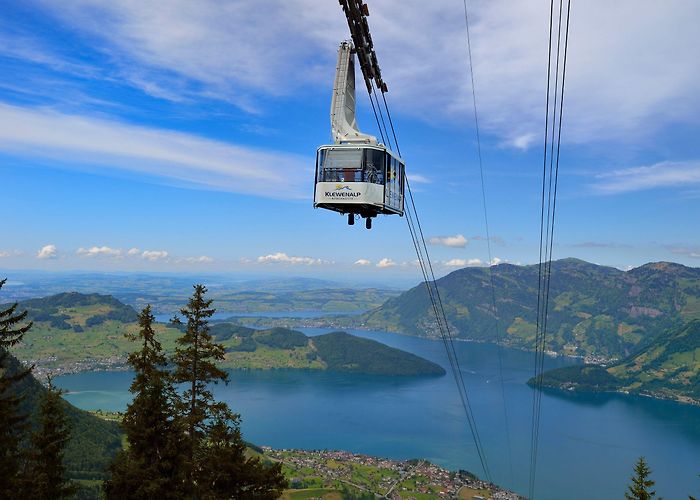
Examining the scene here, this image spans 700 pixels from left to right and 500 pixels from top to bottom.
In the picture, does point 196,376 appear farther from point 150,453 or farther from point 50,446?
point 50,446

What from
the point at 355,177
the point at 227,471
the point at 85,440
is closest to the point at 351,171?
the point at 355,177

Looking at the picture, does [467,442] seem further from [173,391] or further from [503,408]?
[173,391]

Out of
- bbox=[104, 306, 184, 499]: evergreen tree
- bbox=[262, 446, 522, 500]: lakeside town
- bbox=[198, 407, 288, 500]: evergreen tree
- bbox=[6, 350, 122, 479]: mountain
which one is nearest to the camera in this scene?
bbox=[104, 306, 184, 499]: evergreen tree

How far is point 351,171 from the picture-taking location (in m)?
15.0

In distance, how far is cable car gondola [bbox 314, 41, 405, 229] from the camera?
584 inches

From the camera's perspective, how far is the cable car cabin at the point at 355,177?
1481cm

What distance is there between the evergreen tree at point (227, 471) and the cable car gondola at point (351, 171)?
8.24 metres

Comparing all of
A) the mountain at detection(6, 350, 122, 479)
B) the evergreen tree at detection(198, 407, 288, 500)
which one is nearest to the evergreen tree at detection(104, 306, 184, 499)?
the evergreen tree at detection(198, 407, 288, 500)

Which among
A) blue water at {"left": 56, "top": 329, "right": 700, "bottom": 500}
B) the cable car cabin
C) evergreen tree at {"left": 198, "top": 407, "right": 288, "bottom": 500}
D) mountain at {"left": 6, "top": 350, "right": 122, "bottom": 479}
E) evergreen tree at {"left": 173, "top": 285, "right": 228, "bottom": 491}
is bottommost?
blue water at {"left": 56, "top": 329, "right": 700, "bottom": 500}

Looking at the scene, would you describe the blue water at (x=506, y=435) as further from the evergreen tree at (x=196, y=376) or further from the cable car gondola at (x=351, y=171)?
the cable car gondola at (x=351, y=171)

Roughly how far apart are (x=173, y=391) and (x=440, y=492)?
10389cm

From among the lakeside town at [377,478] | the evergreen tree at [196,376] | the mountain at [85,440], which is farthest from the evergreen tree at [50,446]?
the mountain at [85,440]

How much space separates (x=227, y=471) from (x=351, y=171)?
11018 millimetres

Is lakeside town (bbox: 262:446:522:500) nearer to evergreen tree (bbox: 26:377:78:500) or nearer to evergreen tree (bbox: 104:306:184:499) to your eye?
evergreen tree (bbox: 26:377:78:500)
